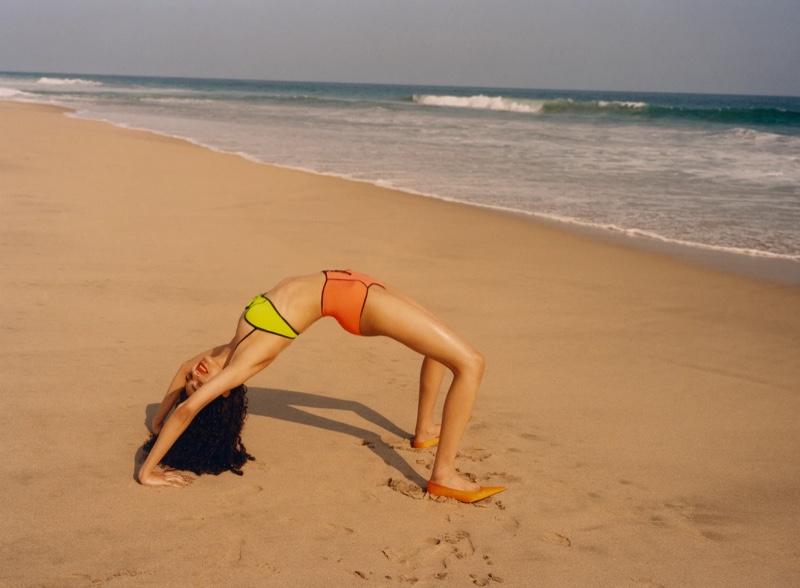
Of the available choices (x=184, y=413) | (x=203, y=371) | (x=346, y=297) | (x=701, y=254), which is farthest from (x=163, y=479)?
(x=701, y=254)

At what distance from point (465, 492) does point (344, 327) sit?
3.02 feet

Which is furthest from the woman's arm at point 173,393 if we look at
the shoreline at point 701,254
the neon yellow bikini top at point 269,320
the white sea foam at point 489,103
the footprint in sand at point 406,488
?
the white sea foam at point 489,103

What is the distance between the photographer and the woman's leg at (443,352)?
12.1 ft

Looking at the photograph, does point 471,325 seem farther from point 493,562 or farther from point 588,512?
point 493,562

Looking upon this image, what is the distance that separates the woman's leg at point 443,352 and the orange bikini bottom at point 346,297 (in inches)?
1.5

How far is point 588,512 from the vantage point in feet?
12.0

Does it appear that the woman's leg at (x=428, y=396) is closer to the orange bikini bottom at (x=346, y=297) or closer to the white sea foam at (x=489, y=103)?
the orange bikini bottom at (x=346, y=297)

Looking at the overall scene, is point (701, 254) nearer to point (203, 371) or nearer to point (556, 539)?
point (556, 539)

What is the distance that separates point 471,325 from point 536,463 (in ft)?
7.54

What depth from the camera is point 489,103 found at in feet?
186

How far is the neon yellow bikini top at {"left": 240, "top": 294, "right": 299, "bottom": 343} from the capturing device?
3730 mm

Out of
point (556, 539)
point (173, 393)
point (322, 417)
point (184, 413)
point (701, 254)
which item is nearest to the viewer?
point (556, 539)

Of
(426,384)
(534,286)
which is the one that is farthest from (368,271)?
(426,384)

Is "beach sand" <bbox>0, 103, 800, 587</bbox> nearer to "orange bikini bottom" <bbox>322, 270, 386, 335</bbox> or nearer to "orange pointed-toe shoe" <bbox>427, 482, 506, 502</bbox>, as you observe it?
"orange pointed-toe shoe" <bbox>427, 482, 506, 502</bbox>
